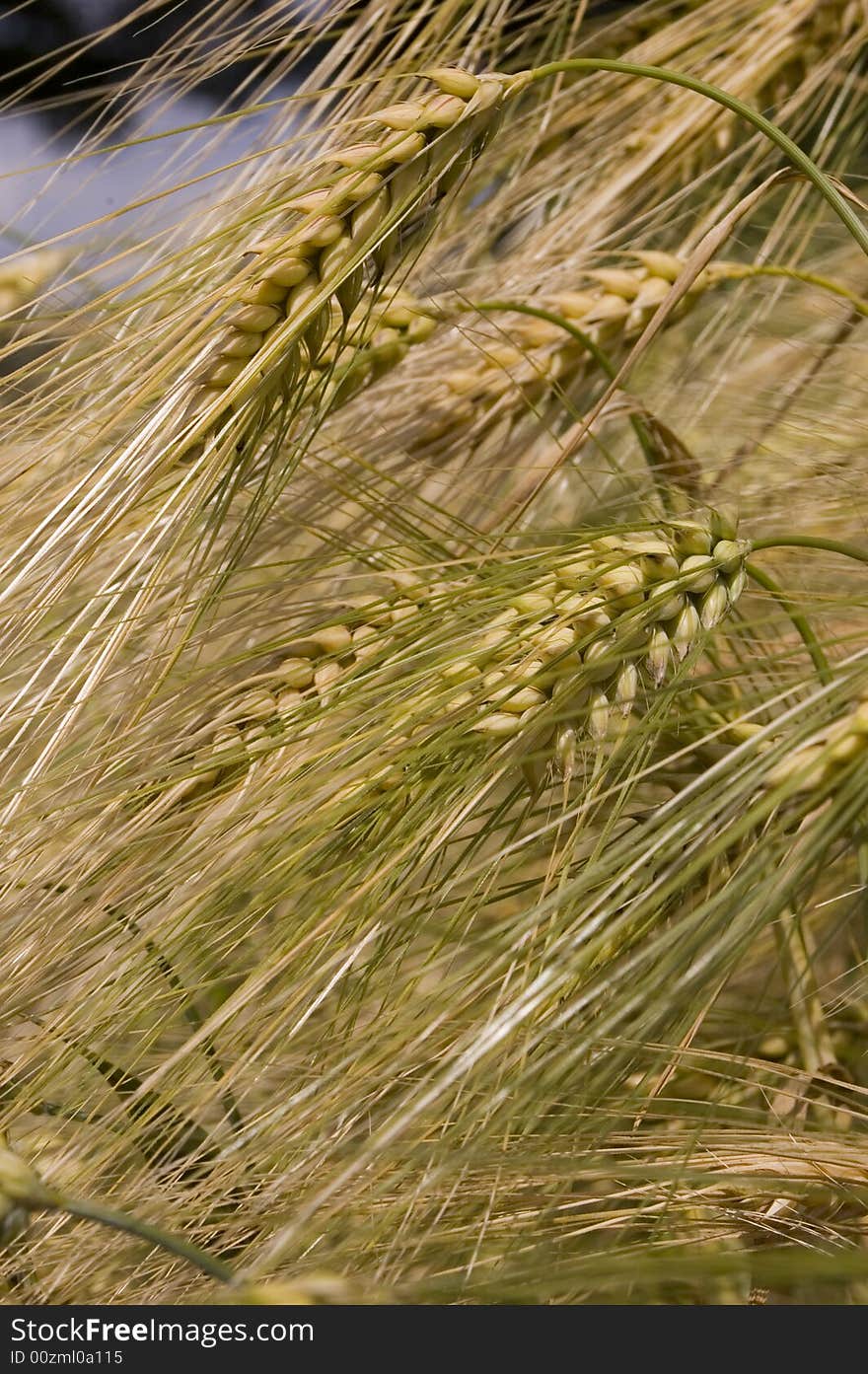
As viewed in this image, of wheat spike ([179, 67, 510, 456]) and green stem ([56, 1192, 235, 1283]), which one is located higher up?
wheat spike ([179, 67, 510, 456])

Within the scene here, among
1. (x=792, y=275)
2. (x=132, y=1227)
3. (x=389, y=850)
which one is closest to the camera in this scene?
(x=132, y=1227)

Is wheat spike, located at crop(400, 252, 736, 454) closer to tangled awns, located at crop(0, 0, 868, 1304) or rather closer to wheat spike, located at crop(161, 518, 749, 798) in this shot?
tangled awns, located at crop(0, 0, 868, 1304)

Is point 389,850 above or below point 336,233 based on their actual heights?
below

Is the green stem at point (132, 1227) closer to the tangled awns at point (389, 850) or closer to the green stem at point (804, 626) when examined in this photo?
the tangled awns at point (389, 850)

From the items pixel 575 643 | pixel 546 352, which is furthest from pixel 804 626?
pixel 546 352

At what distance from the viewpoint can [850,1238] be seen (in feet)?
1.09

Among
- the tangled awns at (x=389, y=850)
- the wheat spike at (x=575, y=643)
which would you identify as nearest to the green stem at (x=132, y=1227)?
the tangled awns at (x=389, y=850)

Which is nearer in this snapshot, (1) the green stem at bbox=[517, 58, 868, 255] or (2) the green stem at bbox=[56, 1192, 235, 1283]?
(2) the green stem at bbox=[56, 1192, 235, 1283]

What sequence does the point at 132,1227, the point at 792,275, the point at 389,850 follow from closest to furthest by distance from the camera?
the point at 132,1227 → the point at 389,850 → the point at 792,275

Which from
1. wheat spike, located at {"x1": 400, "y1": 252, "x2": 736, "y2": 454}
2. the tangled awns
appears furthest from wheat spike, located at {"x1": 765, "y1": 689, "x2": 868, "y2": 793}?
wheat spike, located at {"x1": 400, "y1": 252, "x2": 736, "y2": 454}

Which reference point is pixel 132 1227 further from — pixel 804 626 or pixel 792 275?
pixel 792 275

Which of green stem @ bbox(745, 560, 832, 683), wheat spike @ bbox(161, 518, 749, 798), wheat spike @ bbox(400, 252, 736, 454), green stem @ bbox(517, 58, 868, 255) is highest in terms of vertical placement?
green stem @ bbox(517, 58, 868, 255)

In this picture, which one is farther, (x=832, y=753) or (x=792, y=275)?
(x=792, y=275)
